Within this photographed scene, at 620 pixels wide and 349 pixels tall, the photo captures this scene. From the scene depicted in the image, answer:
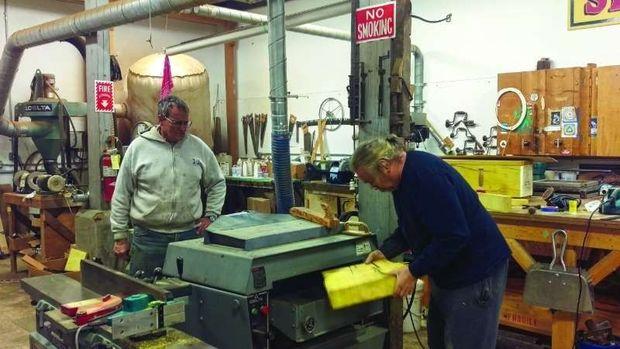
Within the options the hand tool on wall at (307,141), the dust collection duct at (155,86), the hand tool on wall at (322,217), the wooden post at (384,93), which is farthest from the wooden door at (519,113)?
the dust collection duct at (155,86)

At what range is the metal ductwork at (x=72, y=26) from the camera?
130 inches

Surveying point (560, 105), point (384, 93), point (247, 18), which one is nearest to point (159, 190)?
point (384, 93)

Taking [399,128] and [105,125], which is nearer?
[399,128]

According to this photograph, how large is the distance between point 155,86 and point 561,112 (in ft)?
12.4

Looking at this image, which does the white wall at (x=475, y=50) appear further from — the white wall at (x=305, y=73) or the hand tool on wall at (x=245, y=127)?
the hand tool on wall at (x=245, y=127)

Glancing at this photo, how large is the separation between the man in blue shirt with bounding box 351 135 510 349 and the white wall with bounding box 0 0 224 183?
16.9 ft

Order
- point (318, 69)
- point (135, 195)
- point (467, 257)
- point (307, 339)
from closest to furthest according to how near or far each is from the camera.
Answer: point (307, 339) → point (467, 257) → point (135, 195) → point (318, 69)

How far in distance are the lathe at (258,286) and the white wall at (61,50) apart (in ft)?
15.2

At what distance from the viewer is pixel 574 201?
3.04m

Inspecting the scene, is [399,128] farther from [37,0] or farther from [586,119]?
[37,0]

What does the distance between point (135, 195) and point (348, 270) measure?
135 centimetres

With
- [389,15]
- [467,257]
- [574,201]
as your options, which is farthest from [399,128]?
[574,201]

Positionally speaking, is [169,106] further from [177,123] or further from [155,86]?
[155,86]

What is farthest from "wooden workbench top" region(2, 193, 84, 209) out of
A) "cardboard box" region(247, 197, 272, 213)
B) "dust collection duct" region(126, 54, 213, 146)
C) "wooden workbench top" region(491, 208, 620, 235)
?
"wooden workbench top" region(491, 208, 620, 235)
